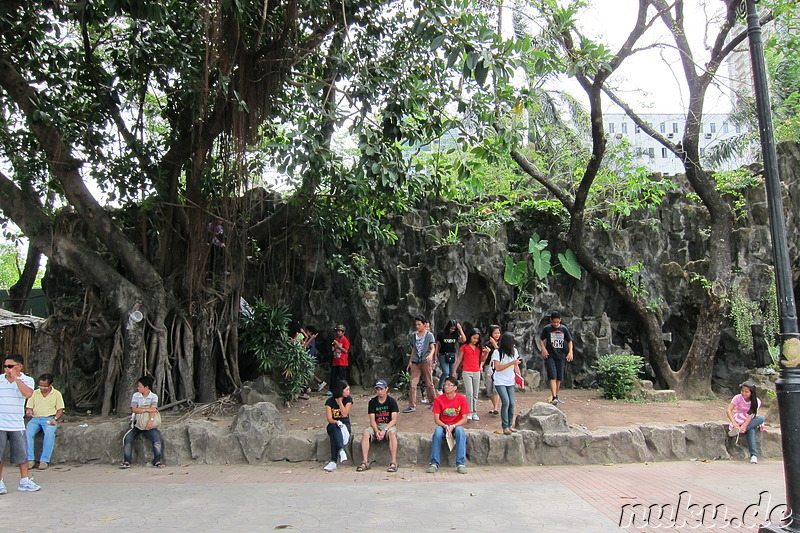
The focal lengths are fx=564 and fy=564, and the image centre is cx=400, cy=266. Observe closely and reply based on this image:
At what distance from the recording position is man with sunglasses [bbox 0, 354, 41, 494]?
630 cm

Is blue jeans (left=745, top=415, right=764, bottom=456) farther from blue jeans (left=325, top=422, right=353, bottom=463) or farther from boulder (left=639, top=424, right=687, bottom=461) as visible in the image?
blue jeans (left=325, top=422, right=353, bottom=463)

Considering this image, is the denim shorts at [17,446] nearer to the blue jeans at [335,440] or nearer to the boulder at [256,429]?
the boulder at [256,429]

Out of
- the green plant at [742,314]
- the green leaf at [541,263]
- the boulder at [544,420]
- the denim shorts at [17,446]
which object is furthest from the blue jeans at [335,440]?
the green plant at [742,314]

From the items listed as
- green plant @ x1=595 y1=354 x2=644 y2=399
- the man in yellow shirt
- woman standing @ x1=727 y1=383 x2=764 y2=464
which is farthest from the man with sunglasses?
green plant @ x1=595 y1=354 x2=644 y2=399

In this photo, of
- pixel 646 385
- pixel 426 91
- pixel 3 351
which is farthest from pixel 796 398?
pixel 3 351

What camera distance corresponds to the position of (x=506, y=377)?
797 cm

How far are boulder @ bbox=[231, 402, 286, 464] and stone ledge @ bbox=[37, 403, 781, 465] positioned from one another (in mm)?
13

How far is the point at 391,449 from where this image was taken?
7301mm

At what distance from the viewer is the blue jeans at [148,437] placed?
777 cm

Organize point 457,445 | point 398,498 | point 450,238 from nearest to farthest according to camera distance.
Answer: point 398,498 < point 457,445 < point 450,238

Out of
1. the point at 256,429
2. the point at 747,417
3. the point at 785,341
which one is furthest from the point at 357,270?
the point at 785,341

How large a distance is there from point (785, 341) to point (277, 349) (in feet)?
27.2

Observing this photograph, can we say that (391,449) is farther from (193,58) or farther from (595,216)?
(595,216)

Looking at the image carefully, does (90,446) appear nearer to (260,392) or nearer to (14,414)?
(14,414)
